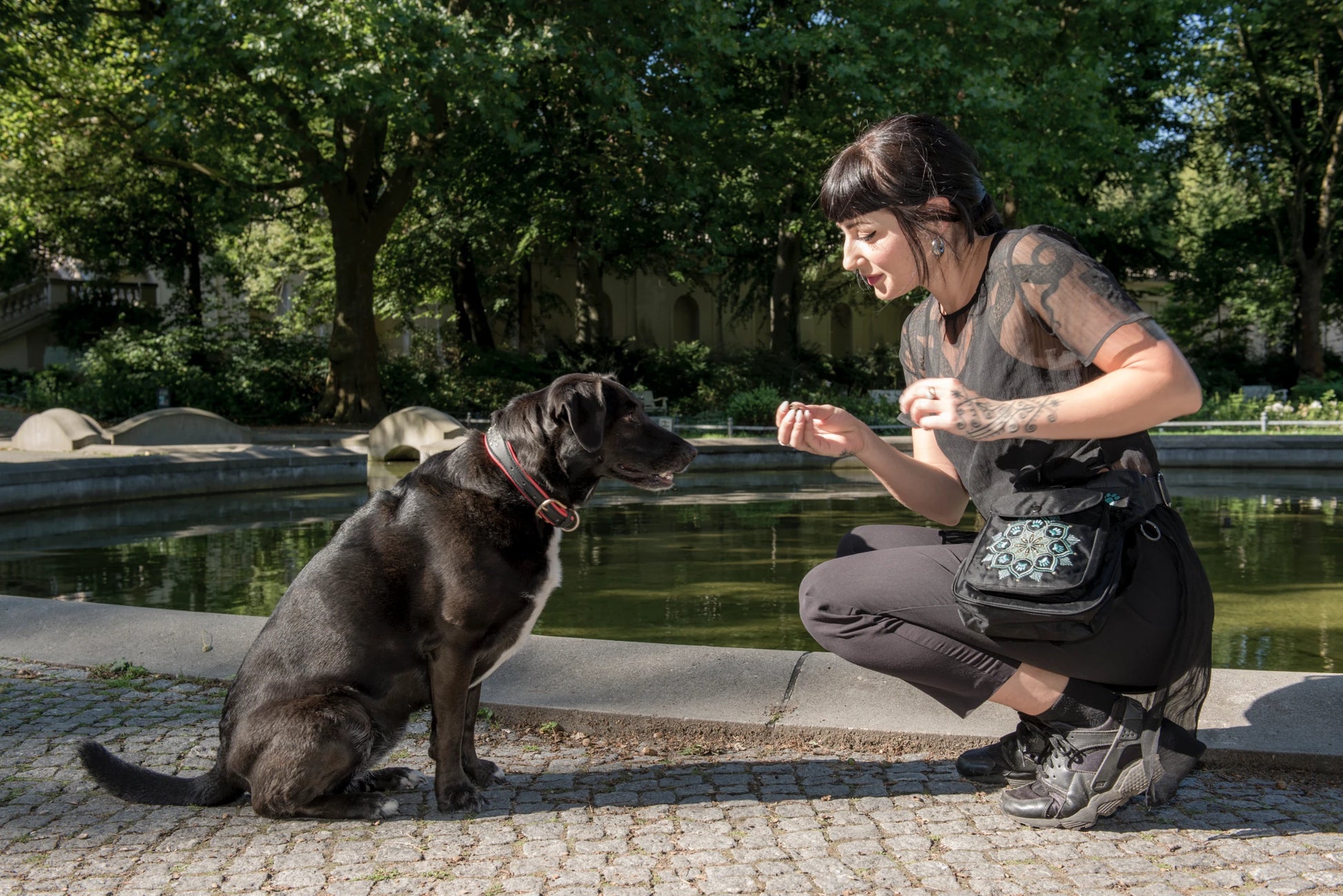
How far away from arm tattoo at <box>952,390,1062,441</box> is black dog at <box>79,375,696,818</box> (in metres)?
1.16

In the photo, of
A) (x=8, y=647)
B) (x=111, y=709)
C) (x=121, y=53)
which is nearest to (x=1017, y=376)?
(x=111, y=709)

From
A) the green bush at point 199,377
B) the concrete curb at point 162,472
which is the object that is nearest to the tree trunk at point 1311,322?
the green bush at point 199,377

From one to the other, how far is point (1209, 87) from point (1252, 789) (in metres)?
31.5

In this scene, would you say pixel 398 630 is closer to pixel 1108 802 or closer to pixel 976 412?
pixel 976 412

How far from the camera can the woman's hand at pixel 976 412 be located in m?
2.78

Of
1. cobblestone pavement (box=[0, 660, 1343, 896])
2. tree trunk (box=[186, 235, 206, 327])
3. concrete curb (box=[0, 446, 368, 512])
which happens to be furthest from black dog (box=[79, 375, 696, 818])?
tree trunk (box=[186, 235, 206, 327])

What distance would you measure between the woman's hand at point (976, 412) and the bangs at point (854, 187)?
0.57m

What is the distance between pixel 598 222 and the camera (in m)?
23.9

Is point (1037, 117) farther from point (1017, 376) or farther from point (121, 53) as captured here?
point (1017, 376)

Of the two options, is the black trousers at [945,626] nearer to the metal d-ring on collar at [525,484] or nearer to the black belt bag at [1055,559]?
the black belt bag at [1055,559]

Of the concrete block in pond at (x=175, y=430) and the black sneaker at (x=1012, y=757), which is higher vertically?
the concrete block in pond at (x=175, y=430)

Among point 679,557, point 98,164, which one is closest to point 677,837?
point 679,557

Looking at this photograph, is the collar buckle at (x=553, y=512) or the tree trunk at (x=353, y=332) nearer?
the collar buckle at (x=553, y=512)

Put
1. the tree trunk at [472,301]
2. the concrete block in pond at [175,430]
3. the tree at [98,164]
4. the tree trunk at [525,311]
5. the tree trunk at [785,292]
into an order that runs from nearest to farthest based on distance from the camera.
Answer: the concrete block in pond at [175,430], the tree at [98,164], the tree trunk at [785,292], the tree trunk at [472,301], the tree trunk at [525,311]
